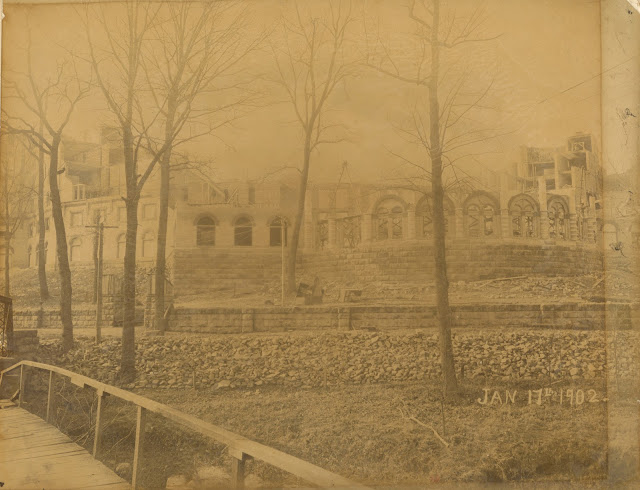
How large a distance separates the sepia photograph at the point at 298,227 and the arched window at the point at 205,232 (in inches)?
0.6

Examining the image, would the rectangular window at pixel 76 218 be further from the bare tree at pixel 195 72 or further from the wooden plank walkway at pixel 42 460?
the wooden plank walkway at pixel 42 460

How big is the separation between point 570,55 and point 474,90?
2.94ft

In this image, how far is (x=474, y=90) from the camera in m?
4.24

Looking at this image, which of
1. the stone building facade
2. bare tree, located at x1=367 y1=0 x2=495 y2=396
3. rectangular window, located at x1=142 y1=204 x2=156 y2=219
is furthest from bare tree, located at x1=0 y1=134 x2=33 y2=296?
bare tree, located at x1=367 y1=0 x2=495 y2=396

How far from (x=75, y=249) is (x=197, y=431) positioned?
1.62 meters

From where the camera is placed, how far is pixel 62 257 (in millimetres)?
4113

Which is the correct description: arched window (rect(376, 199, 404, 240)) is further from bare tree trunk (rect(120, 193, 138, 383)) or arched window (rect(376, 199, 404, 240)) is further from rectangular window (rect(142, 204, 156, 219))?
bare tree trunk (rect(120, 193, 138, 383))

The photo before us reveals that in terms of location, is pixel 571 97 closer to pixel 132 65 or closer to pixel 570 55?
pixel 570 55

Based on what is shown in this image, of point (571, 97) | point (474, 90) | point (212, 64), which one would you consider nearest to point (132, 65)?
point (212, 64)

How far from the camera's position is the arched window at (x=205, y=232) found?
419 centimetres

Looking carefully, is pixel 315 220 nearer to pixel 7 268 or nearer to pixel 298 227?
pixel 298 227

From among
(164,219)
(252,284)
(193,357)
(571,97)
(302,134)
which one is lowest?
(193,357)

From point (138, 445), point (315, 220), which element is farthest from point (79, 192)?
point (138, 445)

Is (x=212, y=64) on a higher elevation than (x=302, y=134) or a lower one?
higher
